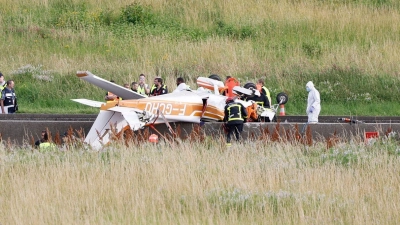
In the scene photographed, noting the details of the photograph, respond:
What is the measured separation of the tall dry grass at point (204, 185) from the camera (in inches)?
436

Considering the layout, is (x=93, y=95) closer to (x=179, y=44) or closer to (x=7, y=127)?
(x=179, y=44)

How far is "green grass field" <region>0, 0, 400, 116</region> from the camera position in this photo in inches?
1134

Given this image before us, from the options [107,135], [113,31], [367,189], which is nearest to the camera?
[367,189]

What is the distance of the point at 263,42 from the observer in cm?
3403

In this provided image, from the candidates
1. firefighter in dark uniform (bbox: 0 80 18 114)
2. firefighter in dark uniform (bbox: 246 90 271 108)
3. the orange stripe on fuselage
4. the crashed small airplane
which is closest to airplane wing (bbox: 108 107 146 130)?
the crashed small airplane

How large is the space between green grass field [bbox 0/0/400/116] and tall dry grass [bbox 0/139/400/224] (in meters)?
12.1

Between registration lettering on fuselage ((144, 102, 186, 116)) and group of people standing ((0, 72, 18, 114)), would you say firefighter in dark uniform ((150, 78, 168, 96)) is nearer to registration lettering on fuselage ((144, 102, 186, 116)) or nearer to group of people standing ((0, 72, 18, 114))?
registration lettering on fuselage ((144, 102, 186, 116))

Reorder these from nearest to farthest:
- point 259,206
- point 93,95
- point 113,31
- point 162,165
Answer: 1. point 259,206
2. point 162,165
3. point 93,95
4. point 113,31

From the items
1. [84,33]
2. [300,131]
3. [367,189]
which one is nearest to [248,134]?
[300,131]

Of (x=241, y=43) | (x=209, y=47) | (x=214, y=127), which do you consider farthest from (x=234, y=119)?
(x=241, y=43)

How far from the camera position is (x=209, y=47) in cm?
3241

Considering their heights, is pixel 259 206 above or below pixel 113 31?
below

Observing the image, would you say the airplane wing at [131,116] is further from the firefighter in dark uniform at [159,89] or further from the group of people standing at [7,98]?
the group of people standing at [7,98]

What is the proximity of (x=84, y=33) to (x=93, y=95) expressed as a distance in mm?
6922
